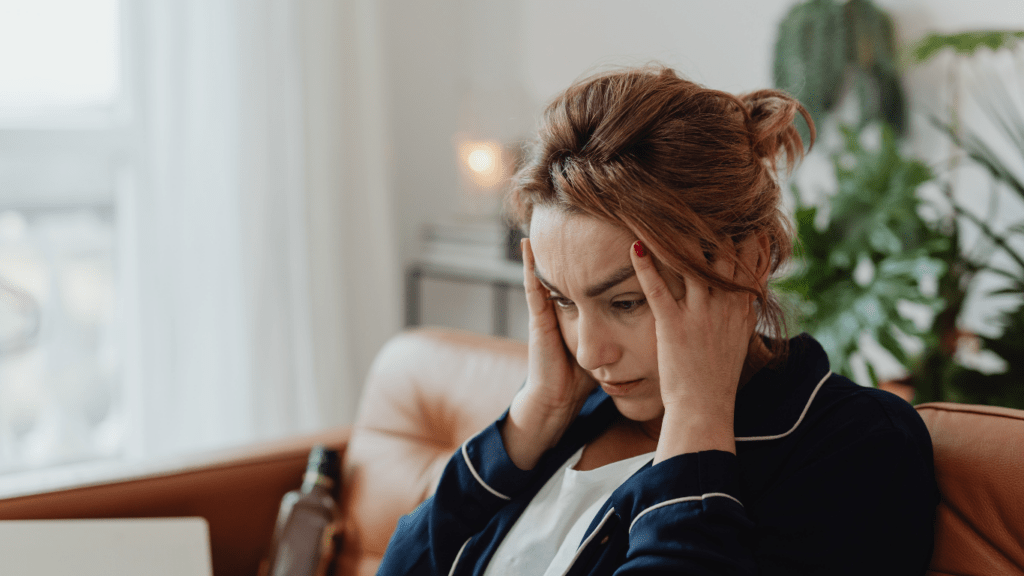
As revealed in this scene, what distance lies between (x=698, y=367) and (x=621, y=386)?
0.11 meters

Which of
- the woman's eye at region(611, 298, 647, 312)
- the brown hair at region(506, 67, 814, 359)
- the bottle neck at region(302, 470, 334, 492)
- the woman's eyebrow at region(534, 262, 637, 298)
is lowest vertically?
the bottle neck at region(302, 470, 334, 492)

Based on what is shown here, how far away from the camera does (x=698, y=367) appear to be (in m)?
0.80

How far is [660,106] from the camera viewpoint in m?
0.80

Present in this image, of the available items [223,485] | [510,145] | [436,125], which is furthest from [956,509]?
[436,125]

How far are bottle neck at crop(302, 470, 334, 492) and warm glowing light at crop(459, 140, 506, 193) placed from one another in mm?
1417

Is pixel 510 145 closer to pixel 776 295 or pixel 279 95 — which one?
pixel 279 95

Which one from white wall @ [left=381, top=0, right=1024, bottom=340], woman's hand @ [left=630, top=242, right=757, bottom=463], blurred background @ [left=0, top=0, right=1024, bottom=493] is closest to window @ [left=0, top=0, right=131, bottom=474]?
blurred background @ [left=0, top=0, right=1024, bottom=493]

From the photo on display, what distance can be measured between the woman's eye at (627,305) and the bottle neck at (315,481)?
80 centimetres

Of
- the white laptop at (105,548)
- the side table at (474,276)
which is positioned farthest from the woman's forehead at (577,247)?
the side table at (474,276)

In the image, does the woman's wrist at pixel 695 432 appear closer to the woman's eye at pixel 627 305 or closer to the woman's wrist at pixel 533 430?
the woman's eye at pixel 627 305

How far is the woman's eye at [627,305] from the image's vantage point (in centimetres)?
83

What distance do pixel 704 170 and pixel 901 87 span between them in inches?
51.6

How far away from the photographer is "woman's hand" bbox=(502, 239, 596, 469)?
0.99 m

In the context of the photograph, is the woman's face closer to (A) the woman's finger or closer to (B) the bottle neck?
(A) the woman's finger
